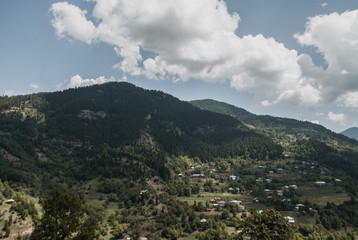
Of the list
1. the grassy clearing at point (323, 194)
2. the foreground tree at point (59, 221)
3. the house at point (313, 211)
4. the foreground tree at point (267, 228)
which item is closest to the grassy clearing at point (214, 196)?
the house at point (313, 211)

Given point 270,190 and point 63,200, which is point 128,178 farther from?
point 63,200

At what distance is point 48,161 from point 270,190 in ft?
612

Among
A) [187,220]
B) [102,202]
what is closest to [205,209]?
[187,220]

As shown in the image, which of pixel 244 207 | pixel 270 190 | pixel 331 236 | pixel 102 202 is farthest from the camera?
pixel 270 190

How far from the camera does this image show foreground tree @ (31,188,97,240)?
110 feet

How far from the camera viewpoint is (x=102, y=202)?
13662 centimetres

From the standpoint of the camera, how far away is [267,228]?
27062 millimetres

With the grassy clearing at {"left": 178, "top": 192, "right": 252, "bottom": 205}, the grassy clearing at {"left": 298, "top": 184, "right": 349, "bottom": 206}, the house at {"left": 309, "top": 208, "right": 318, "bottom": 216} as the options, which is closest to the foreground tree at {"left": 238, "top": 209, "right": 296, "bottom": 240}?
the house at {"left": 309, "top": 208, "right": 318, "bottom": 216}

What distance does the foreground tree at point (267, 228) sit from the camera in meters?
26.4

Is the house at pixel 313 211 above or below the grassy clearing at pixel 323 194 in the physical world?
below

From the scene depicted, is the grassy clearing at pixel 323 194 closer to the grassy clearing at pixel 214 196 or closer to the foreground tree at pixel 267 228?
the grassy clearing at pixel 214 196

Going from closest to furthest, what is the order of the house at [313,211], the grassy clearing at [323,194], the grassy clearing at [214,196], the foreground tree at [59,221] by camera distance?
the foreground tree at [59,221], the house at [313,211], the grassy clearing at [323,194], the grassy clearing at [214,196]

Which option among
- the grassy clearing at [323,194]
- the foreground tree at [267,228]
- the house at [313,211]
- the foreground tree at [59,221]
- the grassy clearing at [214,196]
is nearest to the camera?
the foreground tree at [267,228]

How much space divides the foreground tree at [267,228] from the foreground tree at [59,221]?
2644 centimetres
